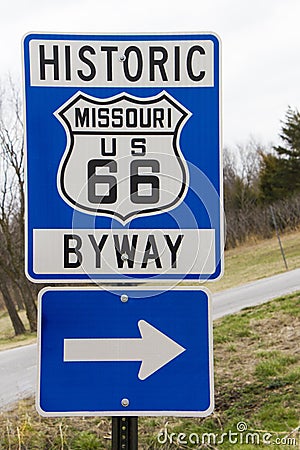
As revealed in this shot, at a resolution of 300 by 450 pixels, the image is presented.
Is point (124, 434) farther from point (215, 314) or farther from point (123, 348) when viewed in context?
point (215, 314)

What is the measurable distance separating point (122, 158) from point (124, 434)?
530 millimetres

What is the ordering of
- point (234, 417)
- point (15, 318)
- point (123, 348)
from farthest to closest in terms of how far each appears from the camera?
point (15, 318) < point (234, 417) < point (123, 348)

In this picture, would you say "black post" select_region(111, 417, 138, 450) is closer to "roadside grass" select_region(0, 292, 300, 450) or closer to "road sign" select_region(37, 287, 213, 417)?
"road sign" select_region(37, 287, 213, 417)

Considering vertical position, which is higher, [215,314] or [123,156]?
[123,156]

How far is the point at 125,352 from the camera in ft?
3.96

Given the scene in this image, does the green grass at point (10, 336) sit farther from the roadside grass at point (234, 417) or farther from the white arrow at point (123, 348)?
the white arrow at point (123, 348)

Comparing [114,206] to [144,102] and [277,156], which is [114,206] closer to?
[144,102]

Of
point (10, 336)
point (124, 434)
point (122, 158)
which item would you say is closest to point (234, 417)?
point (124, 434)

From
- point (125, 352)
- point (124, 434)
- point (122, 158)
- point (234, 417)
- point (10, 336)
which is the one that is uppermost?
point (122, 158)

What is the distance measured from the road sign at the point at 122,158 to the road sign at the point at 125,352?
5cm

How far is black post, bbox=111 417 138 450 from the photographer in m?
1.22

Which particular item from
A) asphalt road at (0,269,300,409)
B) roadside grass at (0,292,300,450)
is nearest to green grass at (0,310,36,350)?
asphalt road at (0,269,300,409)

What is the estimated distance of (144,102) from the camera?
4.05 ft

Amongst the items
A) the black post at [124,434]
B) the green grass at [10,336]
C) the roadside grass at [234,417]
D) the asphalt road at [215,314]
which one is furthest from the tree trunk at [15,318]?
the black post at [124,434]
